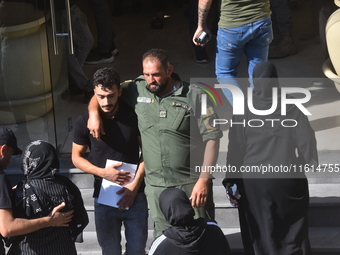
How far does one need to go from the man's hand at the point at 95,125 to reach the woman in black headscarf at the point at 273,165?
0.88 m

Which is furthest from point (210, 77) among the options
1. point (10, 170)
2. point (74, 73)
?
point (10, 170)

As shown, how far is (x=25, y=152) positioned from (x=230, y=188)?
145cm

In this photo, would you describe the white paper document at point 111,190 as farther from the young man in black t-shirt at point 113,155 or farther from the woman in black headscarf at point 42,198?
the woman in black headscarf at point 42,198

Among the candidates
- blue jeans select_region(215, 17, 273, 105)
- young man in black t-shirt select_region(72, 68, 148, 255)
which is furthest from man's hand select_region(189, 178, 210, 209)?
blue jeans select_region(215, 17, 273, 105)

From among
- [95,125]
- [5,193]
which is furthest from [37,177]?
[95,125]

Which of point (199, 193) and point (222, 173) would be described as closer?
point (199, 193)

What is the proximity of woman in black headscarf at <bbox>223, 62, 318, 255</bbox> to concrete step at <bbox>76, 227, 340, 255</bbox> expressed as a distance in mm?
609

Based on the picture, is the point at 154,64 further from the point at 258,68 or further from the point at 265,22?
the point at 265,22

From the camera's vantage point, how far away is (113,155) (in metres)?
4.16

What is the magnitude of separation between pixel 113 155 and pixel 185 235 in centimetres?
105

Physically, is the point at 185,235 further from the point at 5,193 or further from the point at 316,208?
the point at 316,208

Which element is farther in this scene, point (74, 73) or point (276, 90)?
point (74, 73)

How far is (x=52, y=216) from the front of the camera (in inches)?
140

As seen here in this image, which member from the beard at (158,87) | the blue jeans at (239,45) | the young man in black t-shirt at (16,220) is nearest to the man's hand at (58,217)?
the young man in black t-shirt at (16,220)
